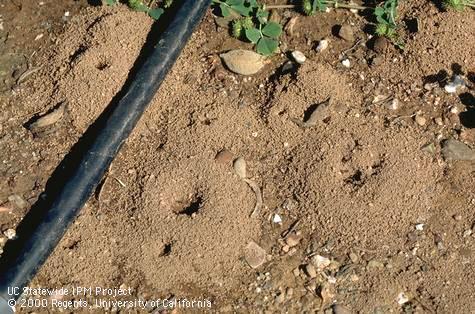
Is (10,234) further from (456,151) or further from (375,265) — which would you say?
(456,151)

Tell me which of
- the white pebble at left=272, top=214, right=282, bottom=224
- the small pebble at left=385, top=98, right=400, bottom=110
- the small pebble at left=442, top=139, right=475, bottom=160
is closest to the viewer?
the white pebble at left=272, top=214, right=282, bottom=224

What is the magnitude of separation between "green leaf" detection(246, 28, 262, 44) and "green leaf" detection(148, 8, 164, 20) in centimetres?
43

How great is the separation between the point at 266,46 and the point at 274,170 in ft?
2.09

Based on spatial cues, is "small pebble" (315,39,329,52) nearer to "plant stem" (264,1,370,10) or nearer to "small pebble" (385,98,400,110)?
"plant stem" (264,1,370,10)

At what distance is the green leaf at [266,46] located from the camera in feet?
10.7

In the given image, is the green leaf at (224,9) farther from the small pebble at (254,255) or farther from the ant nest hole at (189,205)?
the small pebble at (254,255)

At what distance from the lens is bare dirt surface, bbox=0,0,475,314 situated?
2.76 m

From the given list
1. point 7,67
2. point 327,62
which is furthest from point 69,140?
point 327,62

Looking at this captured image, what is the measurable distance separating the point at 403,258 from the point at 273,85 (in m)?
0.97

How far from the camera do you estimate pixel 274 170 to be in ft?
9.81

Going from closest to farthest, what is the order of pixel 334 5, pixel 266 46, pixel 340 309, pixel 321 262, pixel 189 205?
1. pixel 340 309
2. pixel 321 262
3. pixel 189 205
4. pixel 266 46
5. pixel 334 5

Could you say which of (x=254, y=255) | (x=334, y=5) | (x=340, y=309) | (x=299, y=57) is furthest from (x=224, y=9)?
(x=340, y=309)

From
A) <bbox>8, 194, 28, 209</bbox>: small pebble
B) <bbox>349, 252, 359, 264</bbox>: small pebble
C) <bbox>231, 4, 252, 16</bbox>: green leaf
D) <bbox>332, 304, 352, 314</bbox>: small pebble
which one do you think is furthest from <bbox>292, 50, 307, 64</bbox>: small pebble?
<bbox>8, 194, 28, 209</bbox>: small pebble

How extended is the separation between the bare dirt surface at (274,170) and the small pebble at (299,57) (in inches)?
1.5
